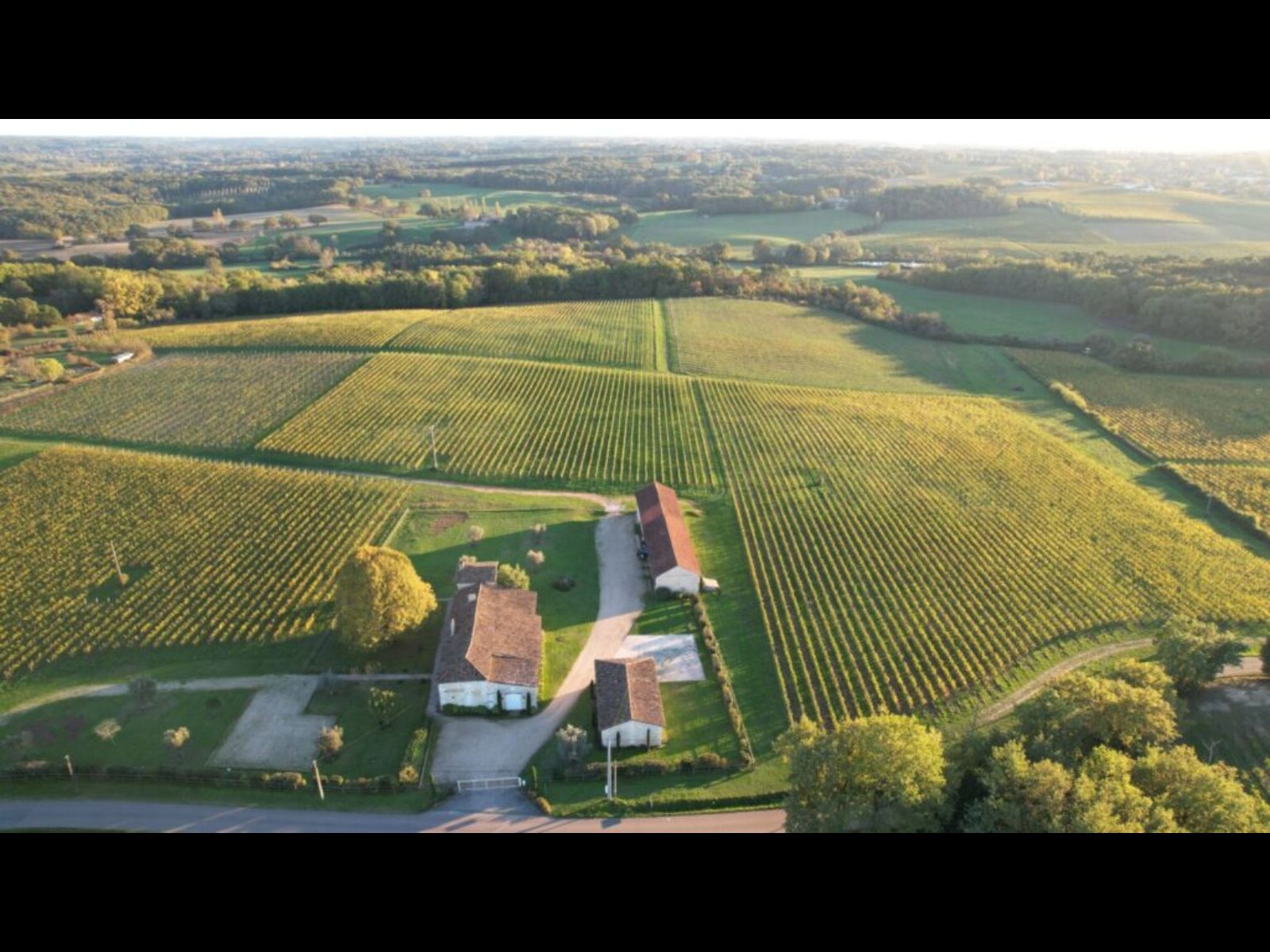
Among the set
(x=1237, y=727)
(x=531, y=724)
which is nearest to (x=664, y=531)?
(x=531, y=724)

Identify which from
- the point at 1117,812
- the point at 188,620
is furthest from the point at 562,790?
the point at 188,620

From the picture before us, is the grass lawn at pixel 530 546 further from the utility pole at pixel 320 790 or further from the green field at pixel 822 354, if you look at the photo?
the green field at pixel 822 354

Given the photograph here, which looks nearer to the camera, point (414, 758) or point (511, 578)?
point (414, 758)

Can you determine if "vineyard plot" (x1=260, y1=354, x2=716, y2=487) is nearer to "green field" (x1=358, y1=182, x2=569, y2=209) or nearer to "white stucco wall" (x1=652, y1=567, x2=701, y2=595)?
"white stucco wall" (x1=652, y1=567, x2=701, y2=595)

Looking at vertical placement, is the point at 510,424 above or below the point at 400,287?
below

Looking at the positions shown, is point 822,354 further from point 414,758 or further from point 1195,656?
point 414,758

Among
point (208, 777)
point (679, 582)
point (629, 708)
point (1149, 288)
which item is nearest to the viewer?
point (208, 777)

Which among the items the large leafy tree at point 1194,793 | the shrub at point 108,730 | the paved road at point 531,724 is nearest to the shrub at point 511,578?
the paved road at point 531,724

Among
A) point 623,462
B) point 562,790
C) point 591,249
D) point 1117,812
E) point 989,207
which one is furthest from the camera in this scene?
point 989,207

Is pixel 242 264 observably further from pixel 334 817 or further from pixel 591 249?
pixel 334 817
